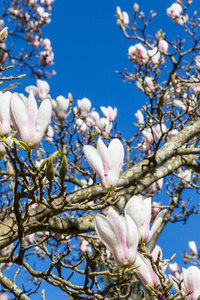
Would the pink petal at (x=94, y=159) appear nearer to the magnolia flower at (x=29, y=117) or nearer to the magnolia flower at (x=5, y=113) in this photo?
the magnolia flower at (x=29, y=117)

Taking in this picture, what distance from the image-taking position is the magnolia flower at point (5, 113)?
1.44 m

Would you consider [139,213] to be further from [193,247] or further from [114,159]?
[193,247]

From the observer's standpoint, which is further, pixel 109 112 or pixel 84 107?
pixel 109 112

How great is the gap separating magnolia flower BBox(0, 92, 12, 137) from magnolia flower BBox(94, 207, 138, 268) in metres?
0.53

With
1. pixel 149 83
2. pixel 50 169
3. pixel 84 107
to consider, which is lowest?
pixel 50 169

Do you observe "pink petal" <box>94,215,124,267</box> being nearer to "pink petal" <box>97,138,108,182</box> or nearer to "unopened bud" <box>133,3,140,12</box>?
"pink petal" <box>97,138,108,182</box>

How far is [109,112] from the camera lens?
14.3 ft

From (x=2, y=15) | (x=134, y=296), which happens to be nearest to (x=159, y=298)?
(x=2, y=15)

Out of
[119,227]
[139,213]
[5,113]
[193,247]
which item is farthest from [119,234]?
[193,247]

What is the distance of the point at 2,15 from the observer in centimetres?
646

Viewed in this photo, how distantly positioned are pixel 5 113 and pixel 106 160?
430mm

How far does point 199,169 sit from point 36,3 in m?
5.86

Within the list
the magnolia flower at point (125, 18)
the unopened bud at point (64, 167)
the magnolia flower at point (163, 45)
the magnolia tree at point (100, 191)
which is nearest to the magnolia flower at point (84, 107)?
the magnolia tree at point (100, 191)

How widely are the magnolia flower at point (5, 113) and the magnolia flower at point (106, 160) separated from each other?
1.05ft
